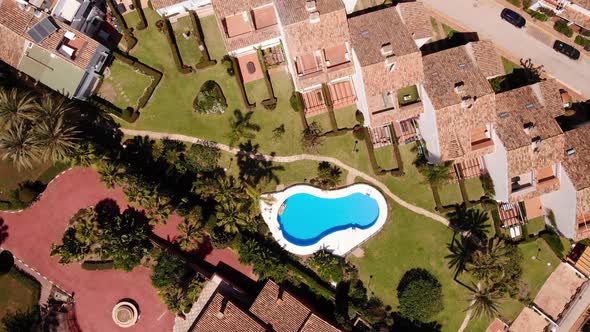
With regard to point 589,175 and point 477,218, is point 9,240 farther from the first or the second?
point 589,175

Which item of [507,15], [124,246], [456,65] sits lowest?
[124,246]

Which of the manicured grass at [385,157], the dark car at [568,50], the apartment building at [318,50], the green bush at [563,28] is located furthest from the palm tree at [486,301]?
the green bush at [563,28]

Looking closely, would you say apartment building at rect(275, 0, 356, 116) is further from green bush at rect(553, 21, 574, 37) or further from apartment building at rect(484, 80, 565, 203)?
green bush at rect(553, 21, 574, 37)

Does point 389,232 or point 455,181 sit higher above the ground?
point 455,181

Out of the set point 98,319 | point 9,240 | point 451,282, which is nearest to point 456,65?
point 451,282

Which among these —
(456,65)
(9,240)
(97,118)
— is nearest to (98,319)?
(9,240)

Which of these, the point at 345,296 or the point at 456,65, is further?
the point at 345,296

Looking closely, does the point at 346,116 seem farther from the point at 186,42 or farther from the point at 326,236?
the point at 186,42
